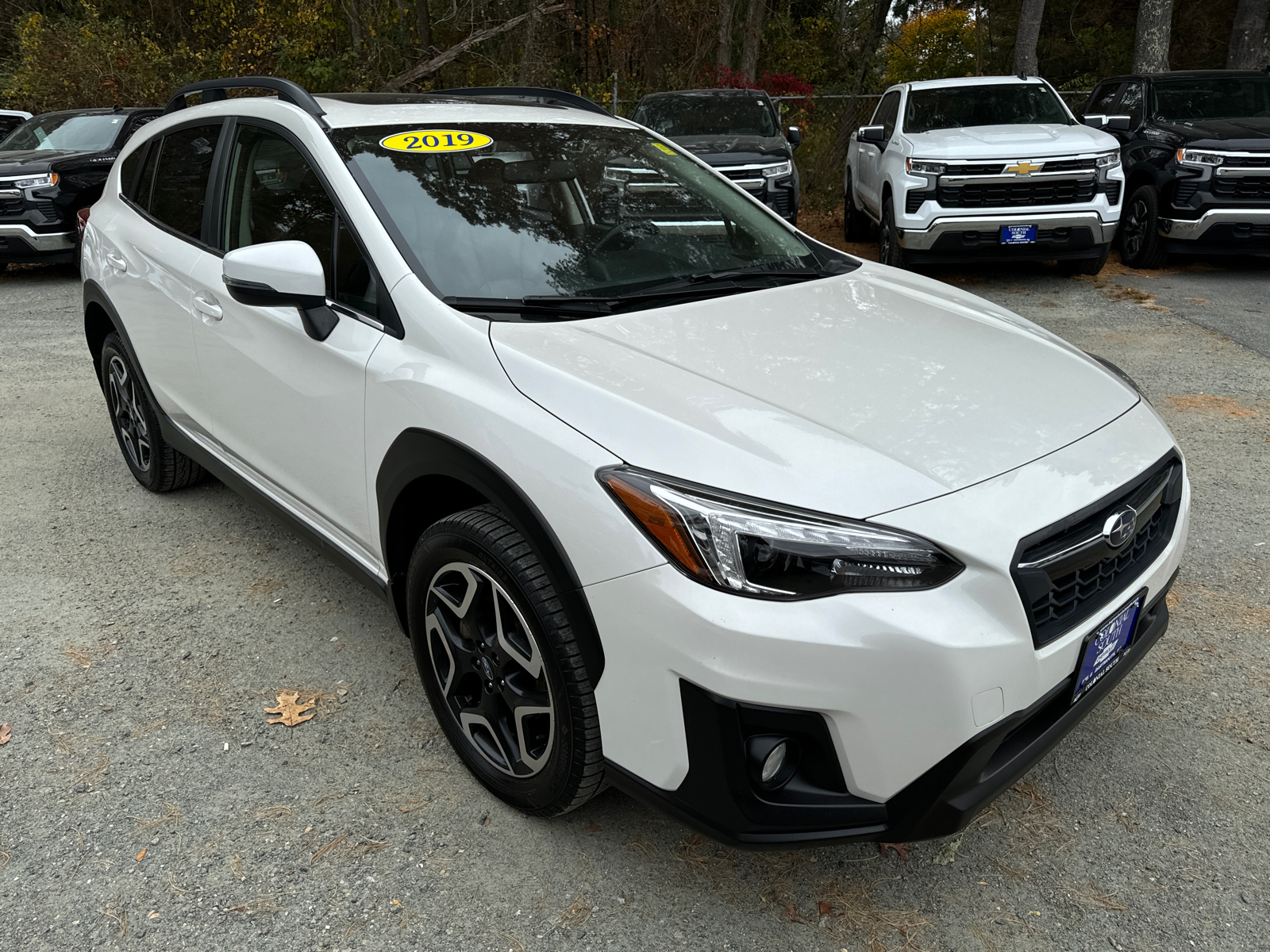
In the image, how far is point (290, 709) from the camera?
301 centimetres

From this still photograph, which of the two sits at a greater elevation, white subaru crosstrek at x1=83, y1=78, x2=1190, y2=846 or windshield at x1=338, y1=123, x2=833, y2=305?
windshield at x1=338, y1=123, x2=833, y2=305

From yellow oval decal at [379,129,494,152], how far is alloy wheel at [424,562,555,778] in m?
1.37

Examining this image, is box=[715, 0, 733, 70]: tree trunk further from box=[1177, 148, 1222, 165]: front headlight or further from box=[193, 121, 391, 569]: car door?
box=[193, 121, 391, 569]: car door

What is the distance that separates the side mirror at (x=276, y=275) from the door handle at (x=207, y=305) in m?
0.71

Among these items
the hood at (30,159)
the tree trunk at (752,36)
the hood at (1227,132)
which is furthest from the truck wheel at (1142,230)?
the tree trunk at (752,36)

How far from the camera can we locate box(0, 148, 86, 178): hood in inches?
388

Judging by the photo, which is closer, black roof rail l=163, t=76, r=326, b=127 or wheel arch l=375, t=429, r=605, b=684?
wheel arch l=375, t=429, r=605, b=684

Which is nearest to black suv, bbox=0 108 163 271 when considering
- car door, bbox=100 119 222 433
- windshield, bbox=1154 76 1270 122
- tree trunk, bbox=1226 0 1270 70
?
car door, bbox=100 119 222 433

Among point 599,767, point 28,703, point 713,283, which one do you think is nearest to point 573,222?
point 713,283

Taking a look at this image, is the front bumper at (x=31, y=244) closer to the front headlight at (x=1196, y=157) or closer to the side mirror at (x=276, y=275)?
the side mirror at (x=276, y=275)

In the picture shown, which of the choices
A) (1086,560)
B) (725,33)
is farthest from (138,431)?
(725,33)

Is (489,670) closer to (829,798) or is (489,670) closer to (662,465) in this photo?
(662,465)

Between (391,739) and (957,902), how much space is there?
1.58 meters

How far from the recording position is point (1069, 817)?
2510 millimetres
